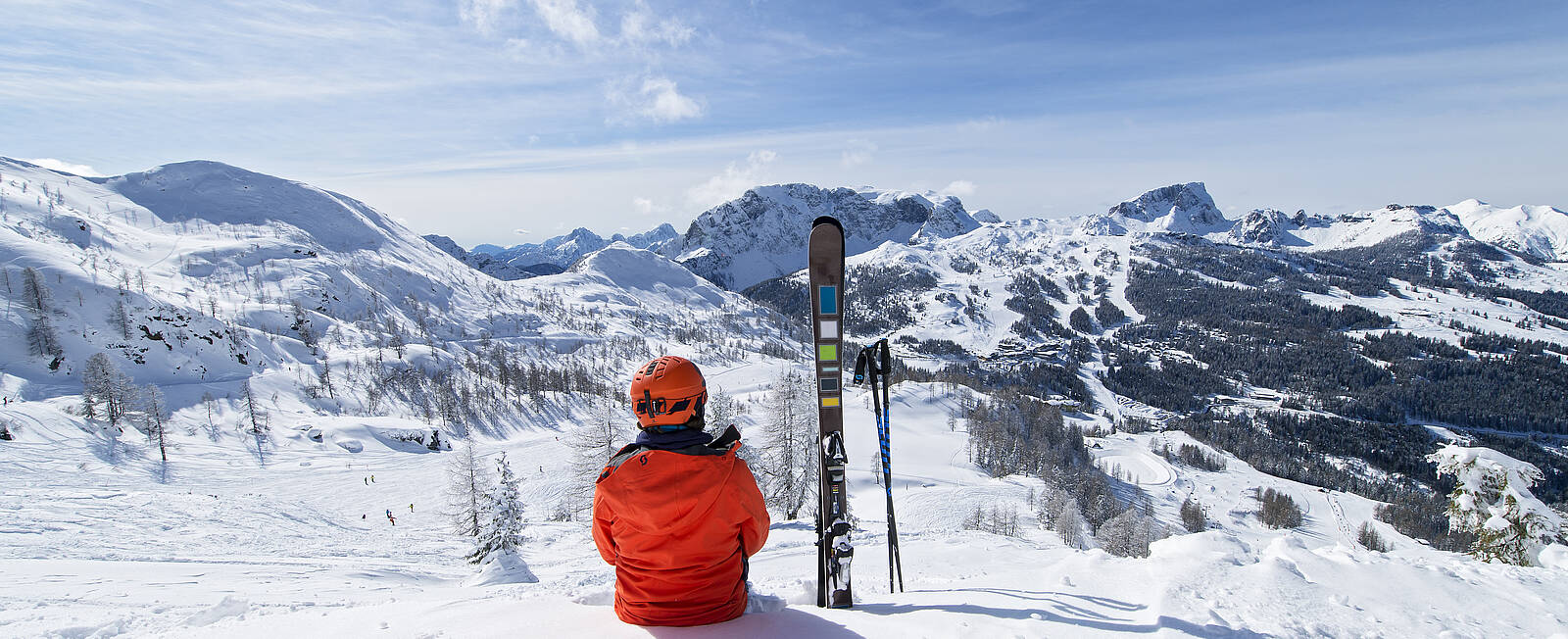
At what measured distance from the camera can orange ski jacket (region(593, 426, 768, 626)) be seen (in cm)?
433

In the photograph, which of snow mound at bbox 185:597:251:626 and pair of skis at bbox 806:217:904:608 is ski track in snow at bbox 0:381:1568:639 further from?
pair of skis at bbox 806:217:904:608

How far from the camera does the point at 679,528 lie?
4.43 meters

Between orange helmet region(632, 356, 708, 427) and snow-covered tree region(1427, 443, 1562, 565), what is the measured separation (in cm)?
1717

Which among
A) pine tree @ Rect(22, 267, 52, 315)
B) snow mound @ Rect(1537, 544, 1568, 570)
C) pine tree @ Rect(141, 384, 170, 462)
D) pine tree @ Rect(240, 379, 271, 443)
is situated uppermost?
pine tree @ Rect(22, 267, 52, 315)

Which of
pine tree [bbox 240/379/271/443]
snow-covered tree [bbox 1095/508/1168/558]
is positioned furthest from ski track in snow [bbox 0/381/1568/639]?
snow-covered tree [bbox 1095/508/1168/558]

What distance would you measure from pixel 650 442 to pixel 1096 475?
8228 cm

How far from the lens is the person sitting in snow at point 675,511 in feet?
14.2

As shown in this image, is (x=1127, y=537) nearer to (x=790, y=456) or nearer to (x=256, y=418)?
(x=790, y=456)

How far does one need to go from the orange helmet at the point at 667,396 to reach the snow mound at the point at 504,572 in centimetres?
1524

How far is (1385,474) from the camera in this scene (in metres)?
116

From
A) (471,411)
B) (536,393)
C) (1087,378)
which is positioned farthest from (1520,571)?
(1087,378)

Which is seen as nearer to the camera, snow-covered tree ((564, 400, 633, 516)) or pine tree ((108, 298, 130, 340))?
snow-covered tree ((564, 400, 633, 516))

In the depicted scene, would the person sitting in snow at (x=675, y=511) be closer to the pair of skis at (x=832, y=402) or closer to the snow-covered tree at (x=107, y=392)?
the pair of skis at (x=832, y=402)

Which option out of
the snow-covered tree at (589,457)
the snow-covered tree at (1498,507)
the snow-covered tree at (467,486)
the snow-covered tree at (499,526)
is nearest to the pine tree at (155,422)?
the snow-covered tree at (467,486)
